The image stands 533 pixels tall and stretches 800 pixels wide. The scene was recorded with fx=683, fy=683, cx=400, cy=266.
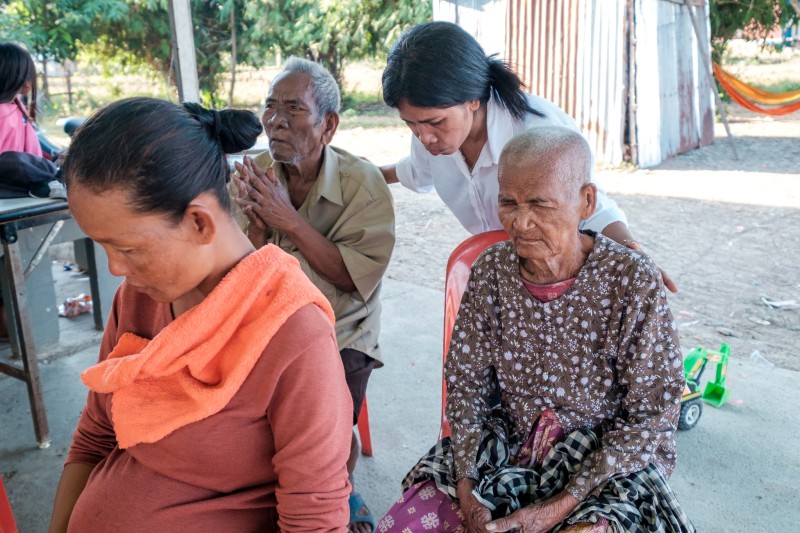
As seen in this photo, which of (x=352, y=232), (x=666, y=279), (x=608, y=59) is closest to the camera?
(x=666, y=279)

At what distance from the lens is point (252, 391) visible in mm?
1232

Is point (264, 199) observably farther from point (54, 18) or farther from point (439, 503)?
point (54, 18)

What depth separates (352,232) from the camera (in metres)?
2.30

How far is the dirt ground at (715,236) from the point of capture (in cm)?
435

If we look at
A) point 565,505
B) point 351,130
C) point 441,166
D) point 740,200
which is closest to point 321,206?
point 441,166

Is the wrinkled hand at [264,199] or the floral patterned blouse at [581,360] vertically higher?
the wrinkled hand at [264,199]

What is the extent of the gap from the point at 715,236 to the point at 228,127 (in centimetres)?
579

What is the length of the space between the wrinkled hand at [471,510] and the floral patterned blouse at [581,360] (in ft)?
0.09

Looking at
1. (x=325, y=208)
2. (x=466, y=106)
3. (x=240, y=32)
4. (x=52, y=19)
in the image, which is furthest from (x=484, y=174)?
(x=240, y=32)

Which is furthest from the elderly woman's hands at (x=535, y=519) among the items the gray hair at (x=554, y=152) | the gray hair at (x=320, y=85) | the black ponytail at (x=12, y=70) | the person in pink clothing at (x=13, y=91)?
the black ponytail at (x=12, y=70)

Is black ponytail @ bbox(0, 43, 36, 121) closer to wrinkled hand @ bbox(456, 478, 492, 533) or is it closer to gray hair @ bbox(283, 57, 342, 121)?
gray hair @ bbox(283, 57, 342, 121)

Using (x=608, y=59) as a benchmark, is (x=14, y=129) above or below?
below

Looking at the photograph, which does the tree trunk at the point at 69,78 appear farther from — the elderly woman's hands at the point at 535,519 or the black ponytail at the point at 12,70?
the elderly woman's hands at the point at 535,519

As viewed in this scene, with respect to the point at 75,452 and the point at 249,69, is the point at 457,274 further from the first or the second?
the point at 249,69
